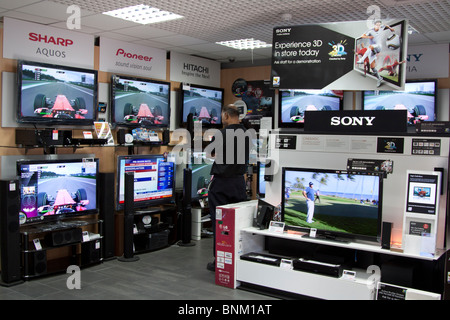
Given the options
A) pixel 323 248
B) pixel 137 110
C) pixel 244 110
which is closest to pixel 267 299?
pixel 323 248

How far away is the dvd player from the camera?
3.75 m

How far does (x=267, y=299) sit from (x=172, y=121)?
142 inches

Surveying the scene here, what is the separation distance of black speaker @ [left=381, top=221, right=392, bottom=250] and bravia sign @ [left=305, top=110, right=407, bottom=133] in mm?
869

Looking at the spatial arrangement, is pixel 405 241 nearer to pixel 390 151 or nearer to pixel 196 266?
pixel 390 151

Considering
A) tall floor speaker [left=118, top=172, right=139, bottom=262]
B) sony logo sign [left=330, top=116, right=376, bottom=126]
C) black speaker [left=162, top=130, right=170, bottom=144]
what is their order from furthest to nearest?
black speaker [left=162, top=130, right=170, bottom=144]
tall floor speaker [left=118, top=172, right=139, bottom=262]
sony logo sign [left=330, top=116, right=376, bottom=126]

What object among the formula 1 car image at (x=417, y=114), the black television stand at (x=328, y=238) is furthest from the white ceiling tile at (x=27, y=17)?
the formula 1 car image at (x=417, y=114)

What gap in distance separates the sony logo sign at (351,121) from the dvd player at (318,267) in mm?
1301

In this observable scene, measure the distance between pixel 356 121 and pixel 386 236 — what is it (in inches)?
43.4

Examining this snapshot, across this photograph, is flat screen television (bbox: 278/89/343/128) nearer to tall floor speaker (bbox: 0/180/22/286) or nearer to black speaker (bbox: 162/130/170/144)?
black speaker (bbox: 162/130/170/144)

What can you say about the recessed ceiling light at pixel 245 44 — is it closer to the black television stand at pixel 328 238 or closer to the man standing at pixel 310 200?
the man standing at pixel 310 200

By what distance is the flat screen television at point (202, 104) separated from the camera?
695 cm

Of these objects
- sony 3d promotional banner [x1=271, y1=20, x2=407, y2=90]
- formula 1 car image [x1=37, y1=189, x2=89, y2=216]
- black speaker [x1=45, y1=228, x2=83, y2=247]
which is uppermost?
sony 3d promotional banner [x1=271, y1=20, x2=407, y2=90]

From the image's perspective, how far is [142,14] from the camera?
16.0 feet

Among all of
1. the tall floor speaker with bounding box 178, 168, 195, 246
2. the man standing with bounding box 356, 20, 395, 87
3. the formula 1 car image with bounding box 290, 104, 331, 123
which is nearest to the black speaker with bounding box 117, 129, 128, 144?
the tall floor speaker with bounding box 178, 168, 195, 246
